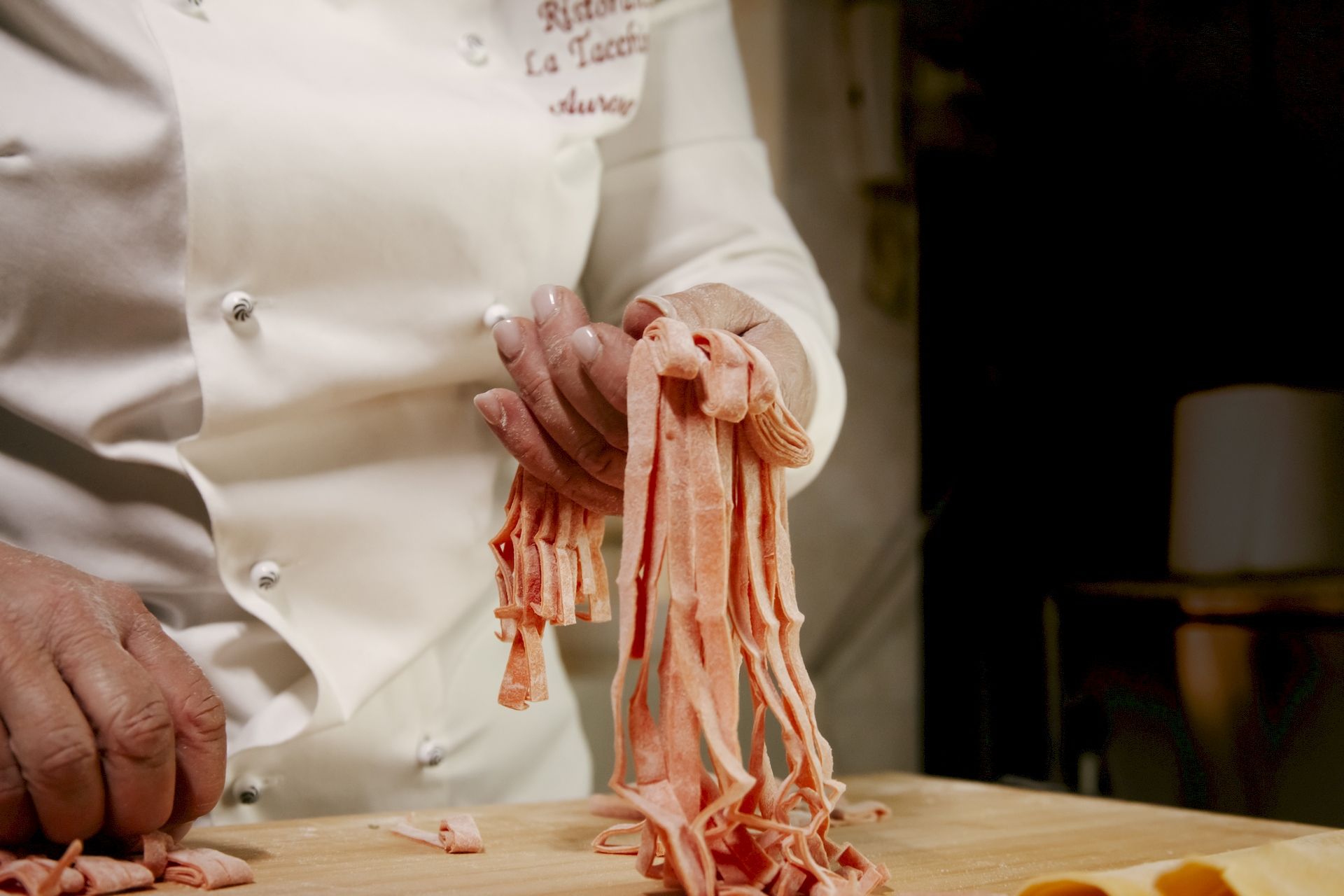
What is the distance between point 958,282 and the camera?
1869 mm

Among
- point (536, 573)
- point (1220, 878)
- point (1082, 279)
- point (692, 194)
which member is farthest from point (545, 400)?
point (1082, 279)

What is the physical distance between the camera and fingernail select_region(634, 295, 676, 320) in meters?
0.78

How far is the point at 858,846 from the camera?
94 cm

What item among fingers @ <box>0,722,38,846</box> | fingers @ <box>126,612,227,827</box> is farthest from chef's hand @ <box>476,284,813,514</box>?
fingers @ <box>0,722,38,846</box>

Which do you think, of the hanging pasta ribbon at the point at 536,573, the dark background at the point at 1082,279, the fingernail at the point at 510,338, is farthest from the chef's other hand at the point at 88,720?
the dark background at the point at 1082,279

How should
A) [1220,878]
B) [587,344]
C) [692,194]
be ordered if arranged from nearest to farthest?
1. [1220,878]
2. [587,344]
3. [692,194]

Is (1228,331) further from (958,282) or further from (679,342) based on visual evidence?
(679,342)

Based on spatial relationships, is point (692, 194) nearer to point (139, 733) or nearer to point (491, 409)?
point (491, 409)

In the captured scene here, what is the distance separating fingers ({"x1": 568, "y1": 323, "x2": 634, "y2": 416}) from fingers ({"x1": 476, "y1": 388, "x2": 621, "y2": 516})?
0.09 m

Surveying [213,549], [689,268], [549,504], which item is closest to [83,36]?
[213,549]

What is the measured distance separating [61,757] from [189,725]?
92 mm

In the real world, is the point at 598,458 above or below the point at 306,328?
below

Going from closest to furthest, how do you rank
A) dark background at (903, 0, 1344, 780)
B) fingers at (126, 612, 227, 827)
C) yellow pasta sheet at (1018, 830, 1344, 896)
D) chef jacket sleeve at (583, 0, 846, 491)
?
yellow pasta sheet at (1018, 830, 1344, 896)
fingers at (126, 612, 227, 827)
dark background at (903, 0, 1344, 780)
chef jacket sleeve at (583, 0, 846, 491)

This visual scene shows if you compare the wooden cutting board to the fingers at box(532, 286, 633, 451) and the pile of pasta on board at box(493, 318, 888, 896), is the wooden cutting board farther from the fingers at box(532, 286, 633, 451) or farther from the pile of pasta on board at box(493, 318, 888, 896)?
the fingers at box(532, 286, 633, 451)
